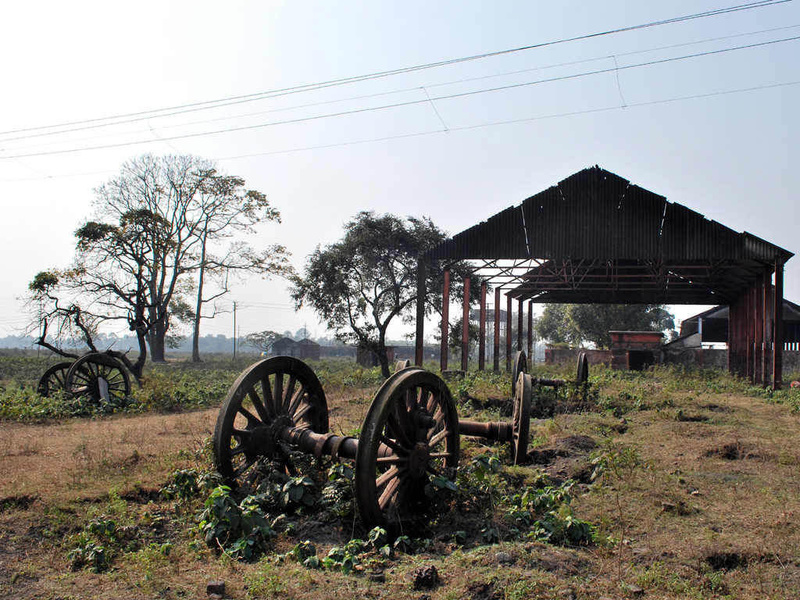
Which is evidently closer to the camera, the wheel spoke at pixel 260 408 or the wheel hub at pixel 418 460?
the wheel hub at pixel 418 460

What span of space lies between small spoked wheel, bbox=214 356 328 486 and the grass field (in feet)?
1.00

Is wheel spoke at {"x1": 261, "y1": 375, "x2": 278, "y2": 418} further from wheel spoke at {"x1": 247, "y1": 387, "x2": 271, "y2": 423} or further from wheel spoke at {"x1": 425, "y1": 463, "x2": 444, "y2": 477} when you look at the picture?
wheel spoke at {"x1": 425, "y1": 463, "x2": 444, "y2": 477}

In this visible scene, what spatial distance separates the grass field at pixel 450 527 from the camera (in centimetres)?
383

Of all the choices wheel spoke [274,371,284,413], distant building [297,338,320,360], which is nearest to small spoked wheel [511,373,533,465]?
wheel spoke [274,371,284,413]

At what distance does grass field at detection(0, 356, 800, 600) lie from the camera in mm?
3834

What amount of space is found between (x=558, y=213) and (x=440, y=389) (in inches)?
594

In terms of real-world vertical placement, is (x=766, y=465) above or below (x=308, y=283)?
below

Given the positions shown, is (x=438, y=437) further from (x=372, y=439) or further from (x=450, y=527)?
(x=372, y=439)

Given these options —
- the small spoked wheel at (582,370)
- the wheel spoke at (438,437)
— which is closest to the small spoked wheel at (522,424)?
the wheel spoke at (438,437)

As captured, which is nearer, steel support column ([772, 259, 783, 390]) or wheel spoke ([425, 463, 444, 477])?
wheel spoke ([425, 463, 444, 477])

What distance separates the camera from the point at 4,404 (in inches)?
490

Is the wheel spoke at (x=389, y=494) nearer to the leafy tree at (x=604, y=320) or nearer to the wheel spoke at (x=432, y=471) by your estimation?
the wheel spoke at (x=432, y=471)

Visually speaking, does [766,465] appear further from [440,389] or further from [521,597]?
[521,597]

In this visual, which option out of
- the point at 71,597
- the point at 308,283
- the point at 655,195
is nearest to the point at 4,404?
the point at 71,597
